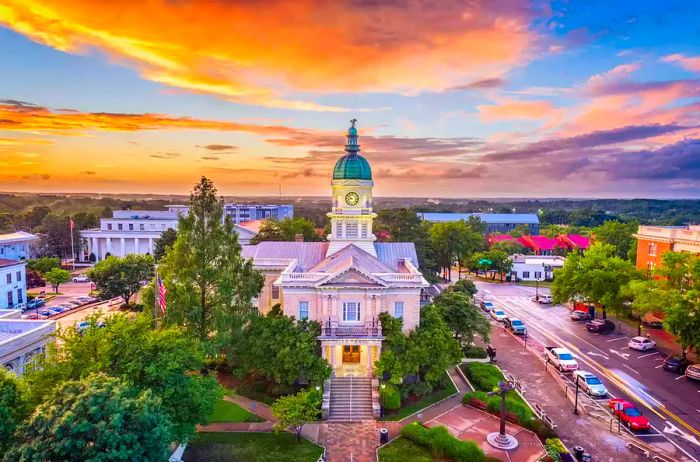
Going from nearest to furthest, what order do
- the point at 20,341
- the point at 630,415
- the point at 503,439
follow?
the point at 503,439 < the point at 20,341 < the point at 630,415

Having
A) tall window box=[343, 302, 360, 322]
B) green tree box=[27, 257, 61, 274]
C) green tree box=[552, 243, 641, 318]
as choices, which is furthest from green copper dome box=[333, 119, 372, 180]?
green tree box=[27, 257, 61, 274]

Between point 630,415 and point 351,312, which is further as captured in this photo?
point 351,312

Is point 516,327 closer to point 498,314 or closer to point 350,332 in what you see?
point 498,314

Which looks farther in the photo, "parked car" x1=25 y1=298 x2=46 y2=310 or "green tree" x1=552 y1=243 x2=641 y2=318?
"parked car" x1=25 y1=298 x2=46 y2=310

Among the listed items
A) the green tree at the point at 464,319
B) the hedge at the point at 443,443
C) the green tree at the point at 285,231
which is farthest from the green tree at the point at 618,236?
the hedge at the point at 443,443

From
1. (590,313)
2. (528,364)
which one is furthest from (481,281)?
(528,364)

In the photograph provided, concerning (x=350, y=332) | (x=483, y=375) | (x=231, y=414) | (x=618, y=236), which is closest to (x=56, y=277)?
(x=231, y=414)

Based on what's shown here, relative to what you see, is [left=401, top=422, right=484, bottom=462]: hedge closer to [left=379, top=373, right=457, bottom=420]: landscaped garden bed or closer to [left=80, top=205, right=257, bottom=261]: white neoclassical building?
[left=379, top=373, right=457, bottom=420]: landscaped garden bed
